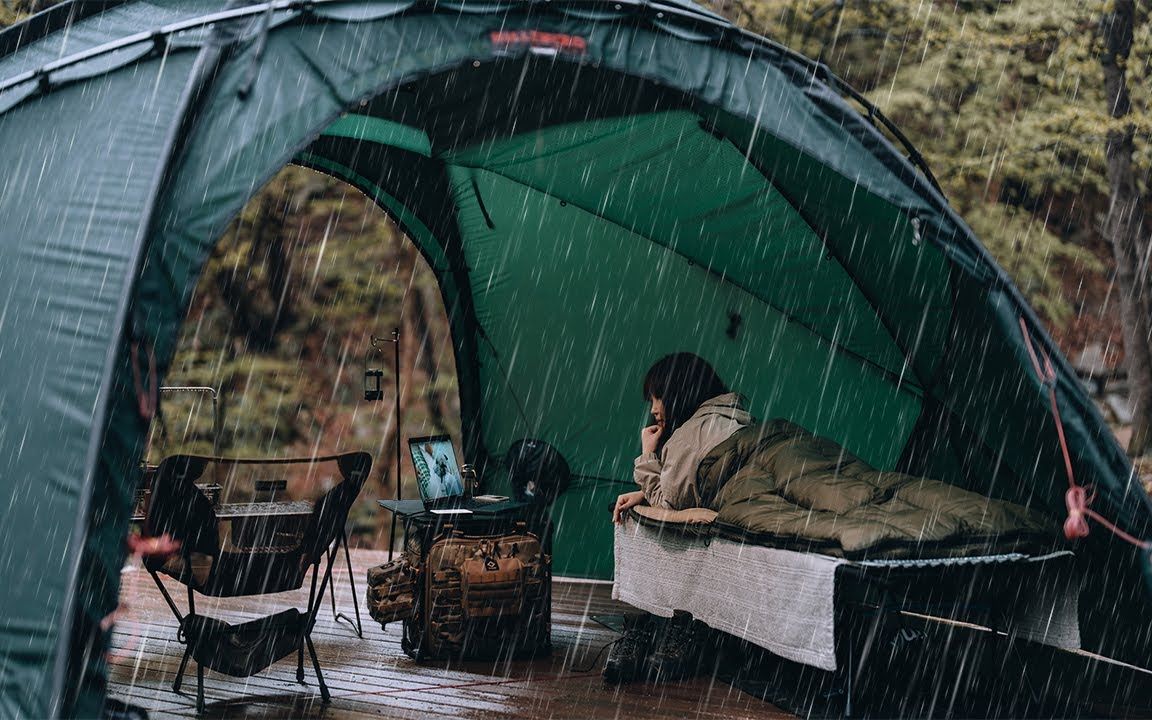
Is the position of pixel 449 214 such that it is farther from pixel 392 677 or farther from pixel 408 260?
pixel 408 260

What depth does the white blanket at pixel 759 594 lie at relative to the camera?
3.52 m

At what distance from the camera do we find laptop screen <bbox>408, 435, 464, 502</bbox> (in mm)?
4754

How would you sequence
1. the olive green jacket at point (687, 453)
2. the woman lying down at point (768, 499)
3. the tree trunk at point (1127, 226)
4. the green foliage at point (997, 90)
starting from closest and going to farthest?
the woman lying down at point (768, 499)
the olive green jacket at point (687, 453)
the tree trunk at point (1127, 226)
the green foliage at point (997, 90)

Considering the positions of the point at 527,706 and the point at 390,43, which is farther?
the point at 527,706

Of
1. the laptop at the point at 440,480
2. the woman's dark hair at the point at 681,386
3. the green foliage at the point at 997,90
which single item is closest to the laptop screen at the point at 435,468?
the laptop at the point at 440,480

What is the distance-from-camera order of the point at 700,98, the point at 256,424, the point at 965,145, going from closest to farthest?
the point at 700,98
the point at 965,145
the point at 256,424

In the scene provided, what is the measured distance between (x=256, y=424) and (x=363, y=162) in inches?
193

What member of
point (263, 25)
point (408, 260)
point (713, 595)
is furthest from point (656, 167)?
point (408, 260)

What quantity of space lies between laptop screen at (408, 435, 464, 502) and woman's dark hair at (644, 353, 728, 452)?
917 millimetres

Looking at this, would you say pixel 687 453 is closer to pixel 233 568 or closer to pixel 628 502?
pixel 628 502

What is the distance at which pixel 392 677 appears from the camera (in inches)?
167

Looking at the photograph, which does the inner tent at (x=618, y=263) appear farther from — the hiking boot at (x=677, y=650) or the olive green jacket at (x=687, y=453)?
the hiking boot at (x=677, y=650)

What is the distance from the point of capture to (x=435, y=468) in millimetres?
4840

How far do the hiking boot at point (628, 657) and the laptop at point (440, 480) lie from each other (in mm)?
816
